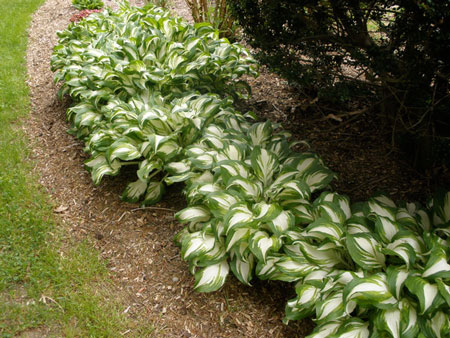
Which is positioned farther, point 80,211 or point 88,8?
point 88,8

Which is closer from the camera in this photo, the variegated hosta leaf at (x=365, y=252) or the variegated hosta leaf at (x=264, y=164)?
the variegated hosta leaf at (x=365, y=252)

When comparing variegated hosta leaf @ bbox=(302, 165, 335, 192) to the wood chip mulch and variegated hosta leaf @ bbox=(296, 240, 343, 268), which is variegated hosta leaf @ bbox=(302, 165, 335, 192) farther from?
the wood chip mulch

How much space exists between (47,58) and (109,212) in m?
4.18

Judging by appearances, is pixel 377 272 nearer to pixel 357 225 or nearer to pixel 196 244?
pixel 357 225

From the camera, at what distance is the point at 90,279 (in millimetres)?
2662

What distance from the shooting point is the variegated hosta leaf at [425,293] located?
5.72ft

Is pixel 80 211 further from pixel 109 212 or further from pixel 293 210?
pixel 293 210

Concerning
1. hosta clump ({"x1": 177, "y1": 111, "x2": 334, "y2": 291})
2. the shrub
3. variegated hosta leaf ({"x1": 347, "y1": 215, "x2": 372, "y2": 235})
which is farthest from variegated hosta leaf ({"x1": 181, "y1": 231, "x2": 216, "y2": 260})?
the shrub

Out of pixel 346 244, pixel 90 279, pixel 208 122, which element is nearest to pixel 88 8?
pixel 208 122

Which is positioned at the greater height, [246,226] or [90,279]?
[246,226]

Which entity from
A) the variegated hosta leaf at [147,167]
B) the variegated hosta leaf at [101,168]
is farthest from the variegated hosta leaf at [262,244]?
the variegated hosta leaf at [101,168]

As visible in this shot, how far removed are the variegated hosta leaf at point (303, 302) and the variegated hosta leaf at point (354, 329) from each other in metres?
0.19

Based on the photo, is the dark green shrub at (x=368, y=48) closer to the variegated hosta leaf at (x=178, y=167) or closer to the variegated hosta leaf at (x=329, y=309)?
the variegated hosta leaf at (x=178, y=167)

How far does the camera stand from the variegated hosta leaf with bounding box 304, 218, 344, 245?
2.19 m
